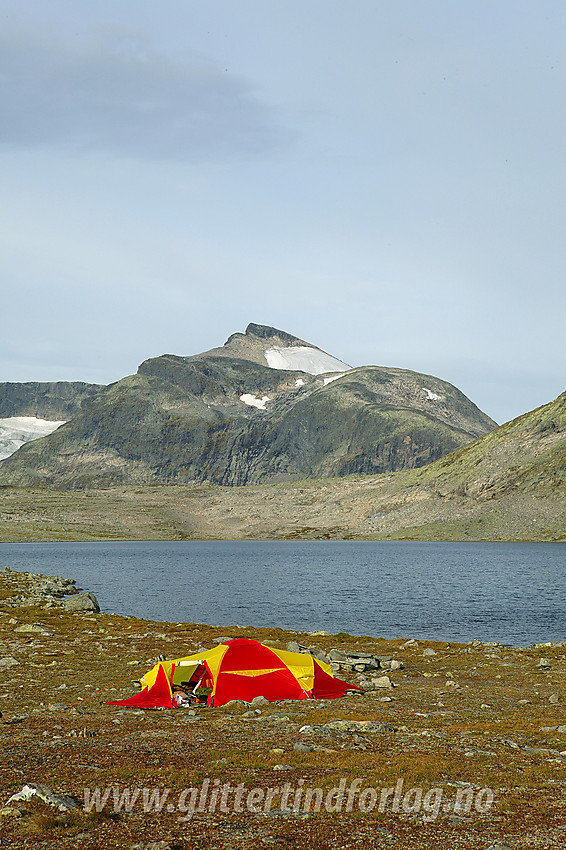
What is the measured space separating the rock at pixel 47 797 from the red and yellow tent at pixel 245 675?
13559 millimetres

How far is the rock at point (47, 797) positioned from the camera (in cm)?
1330

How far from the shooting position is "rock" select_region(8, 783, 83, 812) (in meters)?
13.3

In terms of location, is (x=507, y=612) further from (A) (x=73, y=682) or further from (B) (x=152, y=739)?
(B) (x=152, y=739)

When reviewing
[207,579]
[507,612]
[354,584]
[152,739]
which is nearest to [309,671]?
[152,739]

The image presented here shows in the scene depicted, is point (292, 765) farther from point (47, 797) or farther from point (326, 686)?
point (326, 686)

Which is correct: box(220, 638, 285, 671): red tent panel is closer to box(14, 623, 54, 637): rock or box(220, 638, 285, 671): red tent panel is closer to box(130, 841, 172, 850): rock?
box(130, 841, 172, 850): rock

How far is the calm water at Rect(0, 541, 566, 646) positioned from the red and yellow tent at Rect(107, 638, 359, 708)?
29.5 m

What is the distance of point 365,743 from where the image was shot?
19.9m

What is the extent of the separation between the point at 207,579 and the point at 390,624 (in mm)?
56176

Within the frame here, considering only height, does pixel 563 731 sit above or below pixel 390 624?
above

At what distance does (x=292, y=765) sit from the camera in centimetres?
1700

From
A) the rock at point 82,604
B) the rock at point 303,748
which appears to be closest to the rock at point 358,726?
the rock at point 303,748

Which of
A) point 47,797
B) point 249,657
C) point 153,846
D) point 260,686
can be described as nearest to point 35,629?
point 249,657

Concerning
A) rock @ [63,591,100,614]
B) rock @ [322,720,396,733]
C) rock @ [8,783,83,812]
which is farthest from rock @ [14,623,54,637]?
rock @ [8,783,83,812]
